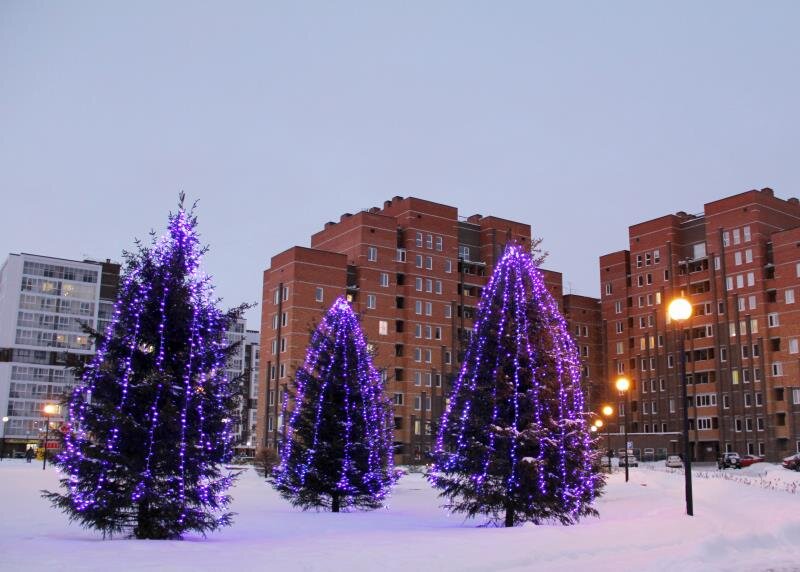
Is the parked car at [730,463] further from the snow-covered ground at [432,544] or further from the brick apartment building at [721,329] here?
the snow-covered ground at [432,544]

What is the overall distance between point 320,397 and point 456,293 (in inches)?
2542

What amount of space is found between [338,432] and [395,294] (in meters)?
59.9

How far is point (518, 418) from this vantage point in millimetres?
18828

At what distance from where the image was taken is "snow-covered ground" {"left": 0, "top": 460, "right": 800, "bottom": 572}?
1155cm

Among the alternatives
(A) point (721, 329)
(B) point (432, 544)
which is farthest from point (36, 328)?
(B) point (432, 544)

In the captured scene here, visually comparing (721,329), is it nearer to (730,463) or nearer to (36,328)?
(730,463)

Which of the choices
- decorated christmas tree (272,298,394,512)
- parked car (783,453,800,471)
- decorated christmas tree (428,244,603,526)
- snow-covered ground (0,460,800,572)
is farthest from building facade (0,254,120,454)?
decorated christmas tree (428,244,603,526)

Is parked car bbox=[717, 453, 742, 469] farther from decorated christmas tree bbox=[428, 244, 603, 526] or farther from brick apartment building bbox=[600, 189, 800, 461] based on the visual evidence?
decorated christmas tree bbox=[428, 244, 603, 526]

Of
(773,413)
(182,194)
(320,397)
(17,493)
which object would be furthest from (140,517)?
(773,413)

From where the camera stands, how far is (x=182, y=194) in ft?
56.2

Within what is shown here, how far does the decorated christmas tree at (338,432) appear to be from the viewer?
928 inches

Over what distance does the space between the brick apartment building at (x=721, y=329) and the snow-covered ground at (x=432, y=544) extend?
219 ft

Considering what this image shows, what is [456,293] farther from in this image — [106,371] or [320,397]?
[106,371]

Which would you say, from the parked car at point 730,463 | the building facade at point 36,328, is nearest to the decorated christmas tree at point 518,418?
the parked car at point 730,463
